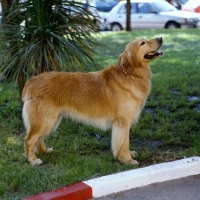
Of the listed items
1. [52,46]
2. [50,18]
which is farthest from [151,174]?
[50,18]

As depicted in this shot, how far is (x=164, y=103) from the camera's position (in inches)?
272

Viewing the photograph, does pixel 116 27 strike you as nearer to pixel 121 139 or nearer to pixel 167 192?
pixel 121 139

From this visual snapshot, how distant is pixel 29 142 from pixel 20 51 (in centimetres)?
137

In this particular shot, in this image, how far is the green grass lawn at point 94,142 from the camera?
4.25 m

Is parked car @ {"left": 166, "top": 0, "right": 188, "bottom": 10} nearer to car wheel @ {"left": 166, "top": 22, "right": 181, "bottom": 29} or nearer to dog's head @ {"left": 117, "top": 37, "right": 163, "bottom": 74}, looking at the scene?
car wheel @ {"left": 166, "top": 22, "right": 181, "bottom": 29}

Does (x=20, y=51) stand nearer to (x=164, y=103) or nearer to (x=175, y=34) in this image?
(x=164, y=103)

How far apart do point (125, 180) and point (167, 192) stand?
1.38 feet

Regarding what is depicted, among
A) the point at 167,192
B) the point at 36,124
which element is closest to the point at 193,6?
the point at 36,124

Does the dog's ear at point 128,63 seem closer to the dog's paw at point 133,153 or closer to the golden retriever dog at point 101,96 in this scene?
the golden retriever dog at point 101,96

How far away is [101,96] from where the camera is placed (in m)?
4.80

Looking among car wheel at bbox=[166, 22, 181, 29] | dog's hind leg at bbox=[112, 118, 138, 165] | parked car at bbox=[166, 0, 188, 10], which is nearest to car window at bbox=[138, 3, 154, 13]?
car wheel at bbox=[166, 22, 181, 29]

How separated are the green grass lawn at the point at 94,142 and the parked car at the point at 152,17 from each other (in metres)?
12.9

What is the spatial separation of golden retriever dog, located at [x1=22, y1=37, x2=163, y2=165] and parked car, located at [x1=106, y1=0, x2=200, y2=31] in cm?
1658

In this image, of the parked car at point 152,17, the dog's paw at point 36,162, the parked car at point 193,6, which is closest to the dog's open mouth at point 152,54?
the dog's paw at point 36,162
